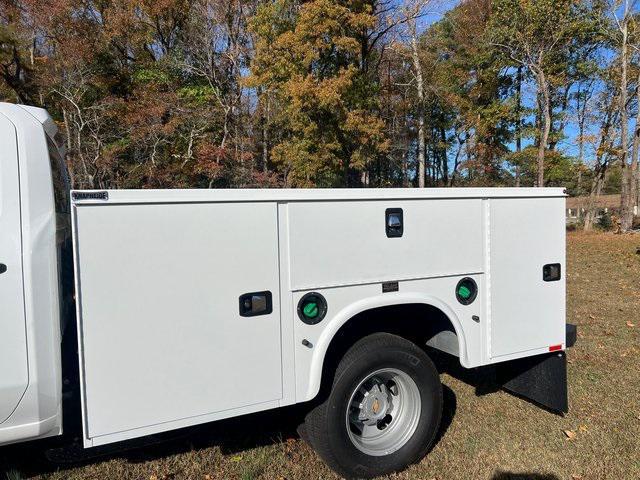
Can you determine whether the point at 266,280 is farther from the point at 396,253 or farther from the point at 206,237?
the point at 396,253

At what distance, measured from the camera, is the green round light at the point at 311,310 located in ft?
8.81

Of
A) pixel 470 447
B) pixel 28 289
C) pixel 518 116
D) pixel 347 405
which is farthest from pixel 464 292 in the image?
pixel 518 116

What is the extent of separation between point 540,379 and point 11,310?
3498mm

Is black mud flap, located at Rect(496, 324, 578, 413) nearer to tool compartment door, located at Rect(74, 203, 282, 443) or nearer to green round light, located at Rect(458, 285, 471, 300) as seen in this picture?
green round light, located at Rect(458, 285, 471, 300)

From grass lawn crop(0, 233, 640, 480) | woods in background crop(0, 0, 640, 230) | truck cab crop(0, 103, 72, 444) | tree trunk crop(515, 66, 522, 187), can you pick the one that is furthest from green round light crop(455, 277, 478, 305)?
tree trunk crop(515, 66, 522, 187)

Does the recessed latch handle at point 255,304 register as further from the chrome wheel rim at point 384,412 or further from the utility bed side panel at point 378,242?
the chrome wheel rim at point 384,412

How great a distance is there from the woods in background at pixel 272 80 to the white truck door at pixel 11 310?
18286mm

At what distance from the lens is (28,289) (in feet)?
7.16

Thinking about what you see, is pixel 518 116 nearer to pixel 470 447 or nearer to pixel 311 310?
pixel 470 447

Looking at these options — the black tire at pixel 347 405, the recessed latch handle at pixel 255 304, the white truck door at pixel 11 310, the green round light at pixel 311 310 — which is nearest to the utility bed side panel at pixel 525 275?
the black tire at pixel 347 405

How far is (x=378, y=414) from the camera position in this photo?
124 inches

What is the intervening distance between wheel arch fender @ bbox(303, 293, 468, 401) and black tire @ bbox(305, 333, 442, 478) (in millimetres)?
178

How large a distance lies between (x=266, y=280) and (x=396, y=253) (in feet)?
2.70

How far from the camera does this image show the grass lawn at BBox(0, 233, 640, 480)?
3.14 m
